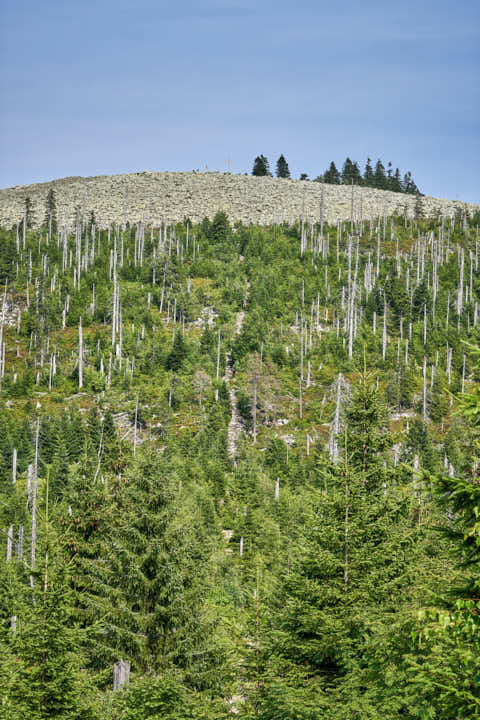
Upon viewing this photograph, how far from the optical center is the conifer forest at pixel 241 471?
11.3m

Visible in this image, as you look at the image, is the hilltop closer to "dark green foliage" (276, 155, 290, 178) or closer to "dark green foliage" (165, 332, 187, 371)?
"dark green foliage" (276, 155, 290, 178)

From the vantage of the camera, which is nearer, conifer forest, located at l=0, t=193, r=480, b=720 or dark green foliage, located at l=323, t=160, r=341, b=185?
conifer forest, located at l=0, t=193, r=480, b=720

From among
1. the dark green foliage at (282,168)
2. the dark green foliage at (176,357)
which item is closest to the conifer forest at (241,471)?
the dark green foliage at (176,357)

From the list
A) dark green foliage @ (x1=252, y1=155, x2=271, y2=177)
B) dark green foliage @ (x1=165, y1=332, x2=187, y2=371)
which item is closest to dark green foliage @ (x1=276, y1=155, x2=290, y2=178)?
dark green foliage @ (x1=252, y1=155, x2=271, y2=177)

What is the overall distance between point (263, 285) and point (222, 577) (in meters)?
Result: 63.5

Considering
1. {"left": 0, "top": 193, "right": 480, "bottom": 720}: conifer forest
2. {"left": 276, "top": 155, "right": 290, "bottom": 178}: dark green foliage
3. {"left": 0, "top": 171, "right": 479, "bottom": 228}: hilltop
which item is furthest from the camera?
{"left": 276, "top": 155, "right": 290, "bottom": 178}: dark green foliage

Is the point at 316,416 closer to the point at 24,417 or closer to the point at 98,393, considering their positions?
the point at 98,393

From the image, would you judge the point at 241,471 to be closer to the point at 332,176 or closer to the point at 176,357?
the point at 176,357

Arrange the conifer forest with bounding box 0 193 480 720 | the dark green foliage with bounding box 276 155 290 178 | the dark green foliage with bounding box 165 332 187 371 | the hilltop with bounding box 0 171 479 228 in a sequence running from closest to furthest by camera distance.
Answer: the conifer forest with bounding box 0 193 480 720
the dark green foliage with bounding box 165 332 187 371
the hilltop with bounding box 0 171 479 228
the dark green foliage with bounding box 276 155 290 178

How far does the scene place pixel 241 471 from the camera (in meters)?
51.7

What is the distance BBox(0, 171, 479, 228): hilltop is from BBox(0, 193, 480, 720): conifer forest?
1043cm

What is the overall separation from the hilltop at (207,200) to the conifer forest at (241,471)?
1043 centimetres

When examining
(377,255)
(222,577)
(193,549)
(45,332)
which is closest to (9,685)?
(193,549)

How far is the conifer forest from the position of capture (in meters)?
11.3
